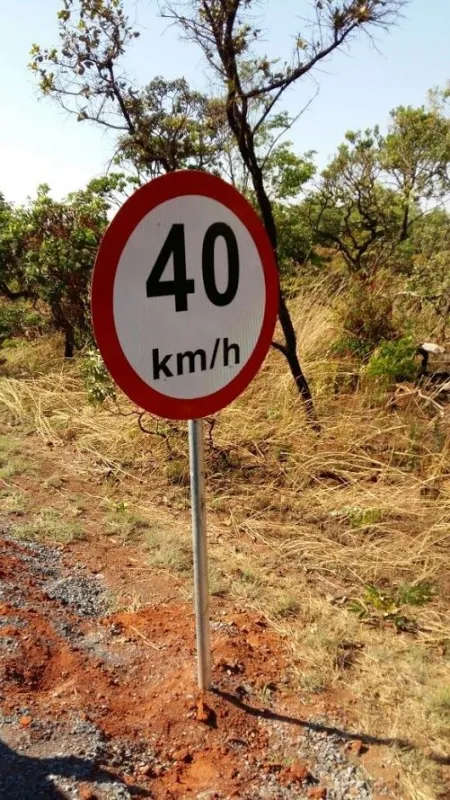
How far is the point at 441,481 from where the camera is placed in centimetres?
388

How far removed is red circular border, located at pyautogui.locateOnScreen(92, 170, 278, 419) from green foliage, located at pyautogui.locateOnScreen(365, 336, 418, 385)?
3.20 metres

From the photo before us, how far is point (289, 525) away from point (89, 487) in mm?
1411

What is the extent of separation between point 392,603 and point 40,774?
5.26ft

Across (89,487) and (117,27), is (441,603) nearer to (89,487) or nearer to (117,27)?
(89,487)

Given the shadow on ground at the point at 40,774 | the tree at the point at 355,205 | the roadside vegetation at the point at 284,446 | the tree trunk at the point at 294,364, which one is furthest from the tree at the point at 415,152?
the shadow on ground at the point at 40,774

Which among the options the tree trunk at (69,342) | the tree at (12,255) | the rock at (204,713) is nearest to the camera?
the rock at (204,713)

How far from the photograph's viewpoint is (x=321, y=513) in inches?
144

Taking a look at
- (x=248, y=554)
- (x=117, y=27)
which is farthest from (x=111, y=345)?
(x=117, y=27)

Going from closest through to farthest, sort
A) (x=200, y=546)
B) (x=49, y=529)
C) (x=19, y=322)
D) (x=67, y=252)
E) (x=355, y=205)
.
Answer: (x=200, y=546) < (x=49, y=529) < (x=67, y=252) < (x=19, y=322) < (x=355, y=205)

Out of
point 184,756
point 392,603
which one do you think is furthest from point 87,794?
point 392,603

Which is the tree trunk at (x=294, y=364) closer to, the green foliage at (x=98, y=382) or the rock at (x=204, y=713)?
the green foliage at (x=98, y=382)

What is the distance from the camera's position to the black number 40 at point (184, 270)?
5.64ft

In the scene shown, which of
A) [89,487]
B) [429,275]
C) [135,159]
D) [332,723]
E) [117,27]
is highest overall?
[117,27]

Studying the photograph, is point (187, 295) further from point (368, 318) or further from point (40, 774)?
point (368, 318)
